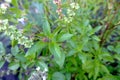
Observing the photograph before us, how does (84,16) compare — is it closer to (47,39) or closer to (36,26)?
(36,26)

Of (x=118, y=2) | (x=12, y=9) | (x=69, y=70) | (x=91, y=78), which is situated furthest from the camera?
(x=118, y=2)

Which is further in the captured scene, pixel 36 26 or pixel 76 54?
pixel 36 26

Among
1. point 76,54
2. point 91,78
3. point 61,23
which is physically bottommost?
point 91,78

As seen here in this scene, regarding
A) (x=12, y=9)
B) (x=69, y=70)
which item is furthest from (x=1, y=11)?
(x=69, y=70)

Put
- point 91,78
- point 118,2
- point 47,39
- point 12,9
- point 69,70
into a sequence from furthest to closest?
point 118,2
point 91,78
point 69,70
point 12,9
point 47,39

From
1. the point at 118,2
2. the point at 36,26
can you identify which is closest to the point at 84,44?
the point at 36,26

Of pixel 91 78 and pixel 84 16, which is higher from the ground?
pixel 84 16

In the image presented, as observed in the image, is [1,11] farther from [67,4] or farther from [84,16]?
[84,16]

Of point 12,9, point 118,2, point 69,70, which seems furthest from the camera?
point 118,2

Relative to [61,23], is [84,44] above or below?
below
